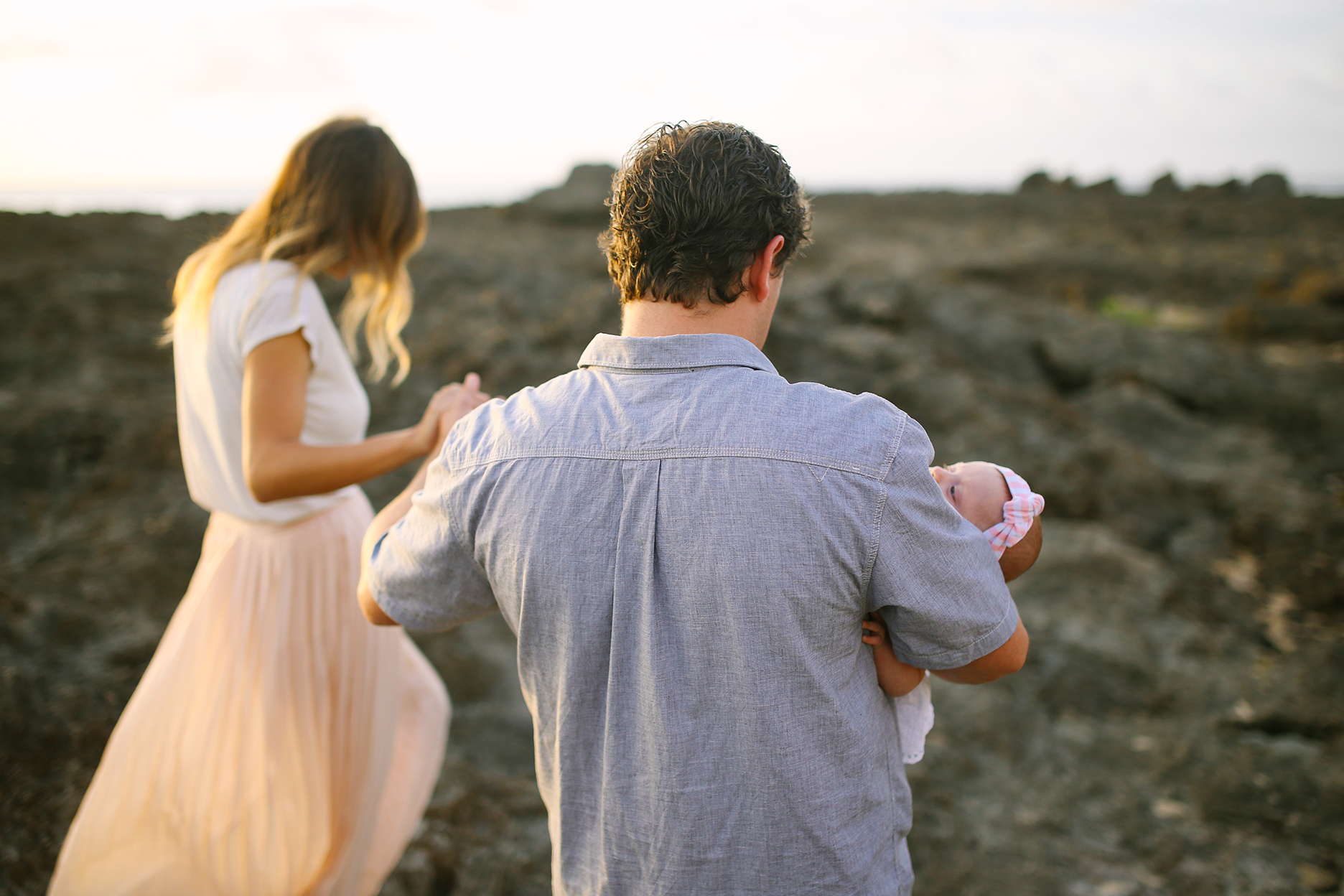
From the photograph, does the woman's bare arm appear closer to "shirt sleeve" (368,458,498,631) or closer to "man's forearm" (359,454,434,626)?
"man's forearm" (359,454,434,626)

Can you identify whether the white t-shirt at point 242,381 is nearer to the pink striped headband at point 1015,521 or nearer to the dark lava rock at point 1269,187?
the pink striped headband at point 1015,521

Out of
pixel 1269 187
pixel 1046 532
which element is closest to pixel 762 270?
pixel 1046 532

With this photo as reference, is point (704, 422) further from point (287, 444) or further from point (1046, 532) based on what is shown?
point (1046, 532)

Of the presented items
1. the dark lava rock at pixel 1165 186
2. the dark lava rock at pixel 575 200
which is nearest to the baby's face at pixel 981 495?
the dark lava rock at pixel 575 200

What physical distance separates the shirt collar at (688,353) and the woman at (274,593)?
616 millimetres

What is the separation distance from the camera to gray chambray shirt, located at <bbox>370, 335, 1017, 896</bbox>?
3.26ft

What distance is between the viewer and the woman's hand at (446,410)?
1.55m

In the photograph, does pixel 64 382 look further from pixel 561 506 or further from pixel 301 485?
pixel 561 506

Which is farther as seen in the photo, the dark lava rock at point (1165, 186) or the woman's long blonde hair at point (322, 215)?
the dark lava rock at point (1165, 186)

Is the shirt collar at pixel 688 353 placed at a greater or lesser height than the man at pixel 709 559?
greater

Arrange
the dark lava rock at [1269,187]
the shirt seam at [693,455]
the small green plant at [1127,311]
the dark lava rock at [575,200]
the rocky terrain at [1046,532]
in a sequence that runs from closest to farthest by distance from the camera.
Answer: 1. the shirt seam at [693,455]
2. the rocky terrain at [1046,532]
3. the small green plant at [1127,311]
4. the dark lava rock at [575,200]
5. the dark lava rock at [1269,187]

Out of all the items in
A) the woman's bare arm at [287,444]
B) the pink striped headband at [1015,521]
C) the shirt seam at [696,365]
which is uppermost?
the shirt seam at [696,365]

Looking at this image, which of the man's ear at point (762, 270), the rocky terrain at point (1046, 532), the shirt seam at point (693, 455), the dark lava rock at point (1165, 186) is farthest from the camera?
the dark lava rock at point (1165, 186)

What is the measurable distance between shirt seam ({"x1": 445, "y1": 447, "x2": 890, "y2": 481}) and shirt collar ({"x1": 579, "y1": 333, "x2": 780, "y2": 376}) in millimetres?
136
